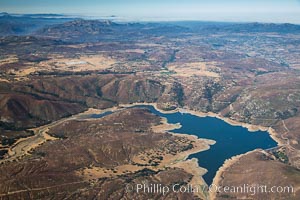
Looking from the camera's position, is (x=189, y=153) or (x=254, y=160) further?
(x=189, y=153)

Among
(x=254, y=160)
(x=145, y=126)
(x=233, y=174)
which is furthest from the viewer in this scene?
(x=145, y=126)

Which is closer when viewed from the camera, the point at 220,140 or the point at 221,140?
the point at 220,140

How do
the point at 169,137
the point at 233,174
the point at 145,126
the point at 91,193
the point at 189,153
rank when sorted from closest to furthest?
the point at 91,193, the point at 233,174, the point at 189,153, the point at 169,137, the point at 145,126

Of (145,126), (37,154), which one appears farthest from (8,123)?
(145,126)

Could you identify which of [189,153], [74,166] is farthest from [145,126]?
[74,166]

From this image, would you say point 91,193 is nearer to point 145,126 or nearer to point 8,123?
point 145,126

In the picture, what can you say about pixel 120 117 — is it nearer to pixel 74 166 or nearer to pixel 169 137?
Result: pixel 169 137
